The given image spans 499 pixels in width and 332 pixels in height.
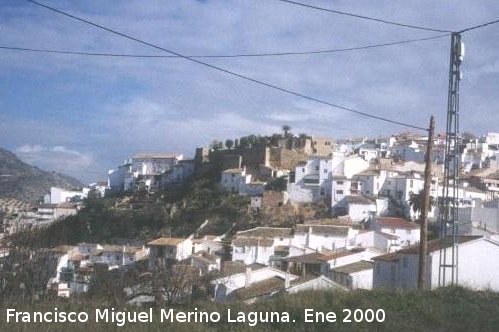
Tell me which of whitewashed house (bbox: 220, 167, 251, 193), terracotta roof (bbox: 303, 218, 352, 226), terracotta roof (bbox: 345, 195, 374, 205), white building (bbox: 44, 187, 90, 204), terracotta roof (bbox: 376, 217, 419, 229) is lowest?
white building (bbox: 44, 187, 90, 204)

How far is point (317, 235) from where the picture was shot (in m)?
45.8

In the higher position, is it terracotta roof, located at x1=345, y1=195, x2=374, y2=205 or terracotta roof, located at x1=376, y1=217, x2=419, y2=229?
terracotta roof, located at x1=345, y1=195, x2=374, y2=205

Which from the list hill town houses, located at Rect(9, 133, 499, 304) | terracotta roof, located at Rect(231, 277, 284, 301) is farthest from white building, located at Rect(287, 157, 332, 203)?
terracotta roof, located at Rect(231, 277, 284, 301)

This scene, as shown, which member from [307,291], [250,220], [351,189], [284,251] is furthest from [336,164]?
[307,291]

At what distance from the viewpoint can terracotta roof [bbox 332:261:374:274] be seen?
29181mm

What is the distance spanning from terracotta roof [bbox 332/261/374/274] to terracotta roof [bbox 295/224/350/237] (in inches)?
513

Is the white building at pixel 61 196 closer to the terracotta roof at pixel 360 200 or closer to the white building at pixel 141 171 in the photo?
the white building at pixel 141 171

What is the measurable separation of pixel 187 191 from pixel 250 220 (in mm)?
14685

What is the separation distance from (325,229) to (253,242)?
608cm

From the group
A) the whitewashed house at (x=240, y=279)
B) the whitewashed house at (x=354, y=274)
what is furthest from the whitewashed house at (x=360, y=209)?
the whitewashed house at (x=240, y=279)

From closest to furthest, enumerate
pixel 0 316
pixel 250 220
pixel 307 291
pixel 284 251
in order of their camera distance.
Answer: pixel 0 316 → pixel 307 291 → pixel 284 251 → pixel 250 220

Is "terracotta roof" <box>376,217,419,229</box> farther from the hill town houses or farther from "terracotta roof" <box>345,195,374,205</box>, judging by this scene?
"terracotta roof" <box>345,195,374,205</box>

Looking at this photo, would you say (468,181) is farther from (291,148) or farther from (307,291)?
(307,291)

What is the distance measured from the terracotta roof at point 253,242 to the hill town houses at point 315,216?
0.08 metres
